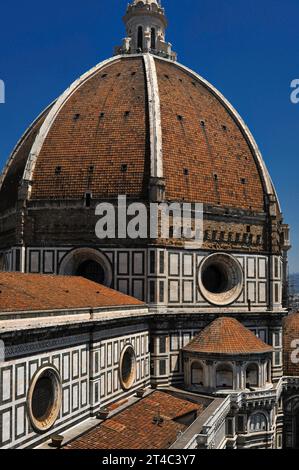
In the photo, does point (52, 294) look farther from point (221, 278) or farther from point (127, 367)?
point (221, 278)

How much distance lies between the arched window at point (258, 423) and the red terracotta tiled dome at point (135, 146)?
401 inches

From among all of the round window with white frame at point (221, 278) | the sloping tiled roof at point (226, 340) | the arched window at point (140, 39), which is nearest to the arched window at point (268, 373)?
the sloping tiled roof at point (226, 340)

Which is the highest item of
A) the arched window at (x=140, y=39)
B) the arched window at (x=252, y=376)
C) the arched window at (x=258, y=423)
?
the arched window at (x=140, y=39)

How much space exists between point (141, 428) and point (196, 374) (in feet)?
26.3

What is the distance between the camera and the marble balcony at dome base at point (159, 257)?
22.2 m

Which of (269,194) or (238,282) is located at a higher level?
(269,194)

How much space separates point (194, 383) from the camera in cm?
2673

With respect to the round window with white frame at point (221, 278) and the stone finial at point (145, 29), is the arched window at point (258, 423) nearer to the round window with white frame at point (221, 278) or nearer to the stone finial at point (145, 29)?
the round window with white frame at point (221, 278)

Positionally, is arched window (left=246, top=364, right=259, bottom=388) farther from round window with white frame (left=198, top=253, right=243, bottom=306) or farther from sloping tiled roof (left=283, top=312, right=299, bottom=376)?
sloping tiled roof (left=283, top=312, right=299, bottom=376)

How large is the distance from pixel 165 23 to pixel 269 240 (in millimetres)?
16252

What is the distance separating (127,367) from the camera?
2395cm

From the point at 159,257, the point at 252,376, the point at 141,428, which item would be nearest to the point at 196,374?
the point at 252,376

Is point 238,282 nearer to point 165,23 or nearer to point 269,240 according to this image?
point 269,240
